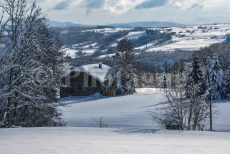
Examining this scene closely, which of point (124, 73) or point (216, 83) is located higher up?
point (124, 73)

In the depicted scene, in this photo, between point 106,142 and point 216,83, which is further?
point 216,83

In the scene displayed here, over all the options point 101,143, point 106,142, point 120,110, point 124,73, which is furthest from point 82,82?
point 101,143

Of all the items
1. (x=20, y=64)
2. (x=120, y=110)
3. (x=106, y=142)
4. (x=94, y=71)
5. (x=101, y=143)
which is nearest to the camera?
(x=101, y=143)

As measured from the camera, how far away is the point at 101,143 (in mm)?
11758

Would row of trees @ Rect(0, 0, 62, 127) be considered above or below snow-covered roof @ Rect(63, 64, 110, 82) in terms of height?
above

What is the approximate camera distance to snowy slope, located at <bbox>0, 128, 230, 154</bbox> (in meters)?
10.6

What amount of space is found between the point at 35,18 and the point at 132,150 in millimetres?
14150

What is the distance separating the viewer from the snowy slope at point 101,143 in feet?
34.8

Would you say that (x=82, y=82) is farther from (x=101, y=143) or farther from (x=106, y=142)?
(x=101, y=143)

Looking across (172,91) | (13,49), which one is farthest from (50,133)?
(172,91)

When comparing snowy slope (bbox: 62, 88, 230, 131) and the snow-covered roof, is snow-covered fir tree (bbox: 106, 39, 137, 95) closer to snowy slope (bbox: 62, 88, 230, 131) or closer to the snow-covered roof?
snowy slope (bbox: 62, 88, 230, 131)

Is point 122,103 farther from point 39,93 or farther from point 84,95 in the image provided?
point 39,93

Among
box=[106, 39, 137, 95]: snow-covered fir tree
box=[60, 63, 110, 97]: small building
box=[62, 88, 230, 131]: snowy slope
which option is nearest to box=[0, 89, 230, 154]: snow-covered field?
box=[62, 88, 230, 131]: snowy slope

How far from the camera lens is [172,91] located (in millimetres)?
36469
